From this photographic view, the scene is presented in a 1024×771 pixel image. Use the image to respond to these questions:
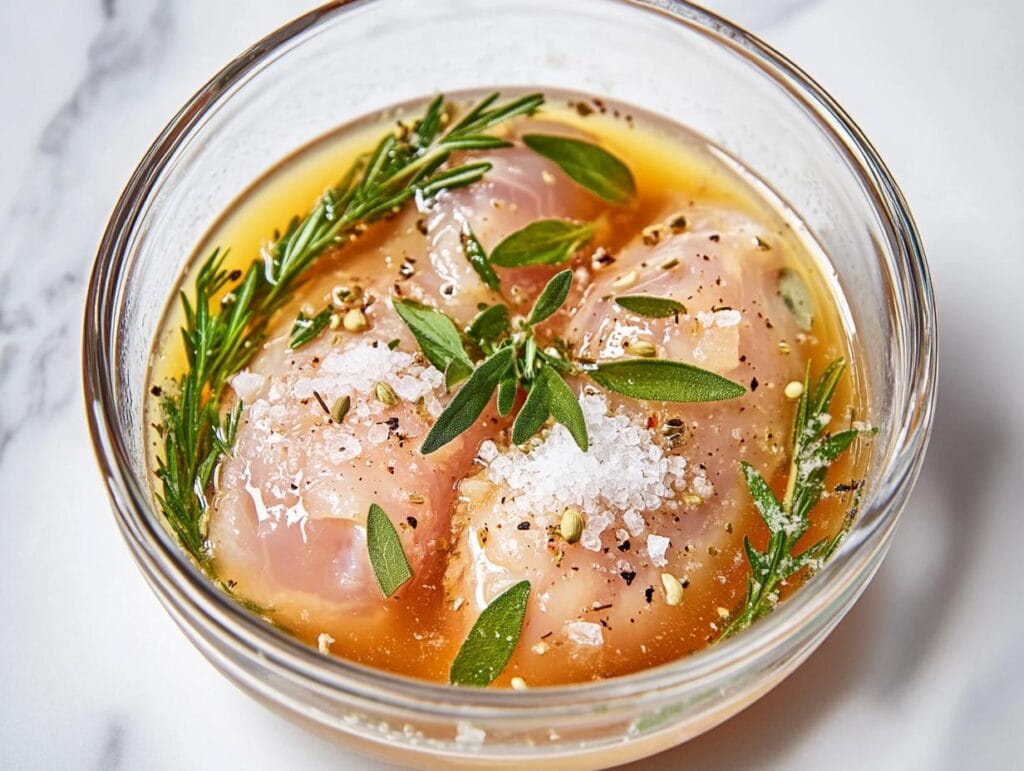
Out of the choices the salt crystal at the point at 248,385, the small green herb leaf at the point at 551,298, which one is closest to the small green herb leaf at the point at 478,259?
the small green herb leaf at the point at 551,298

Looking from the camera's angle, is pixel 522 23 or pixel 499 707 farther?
pixel 522 23

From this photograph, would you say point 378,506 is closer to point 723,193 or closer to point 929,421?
point 929,421

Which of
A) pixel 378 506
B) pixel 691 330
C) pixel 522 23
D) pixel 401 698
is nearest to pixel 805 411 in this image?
pixel 691 330

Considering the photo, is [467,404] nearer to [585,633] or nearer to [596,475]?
[596,475]

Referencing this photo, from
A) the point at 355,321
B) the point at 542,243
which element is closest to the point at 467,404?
the point at 355,321

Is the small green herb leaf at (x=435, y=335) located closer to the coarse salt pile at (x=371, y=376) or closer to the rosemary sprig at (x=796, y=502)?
the coarse salt pile at (x=371, y=376)

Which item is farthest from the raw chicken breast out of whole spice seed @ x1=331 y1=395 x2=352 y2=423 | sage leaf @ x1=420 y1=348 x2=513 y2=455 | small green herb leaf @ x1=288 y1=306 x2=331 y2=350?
small green herb leaf @ x1=288 y1=306 x2=331 y2=350
